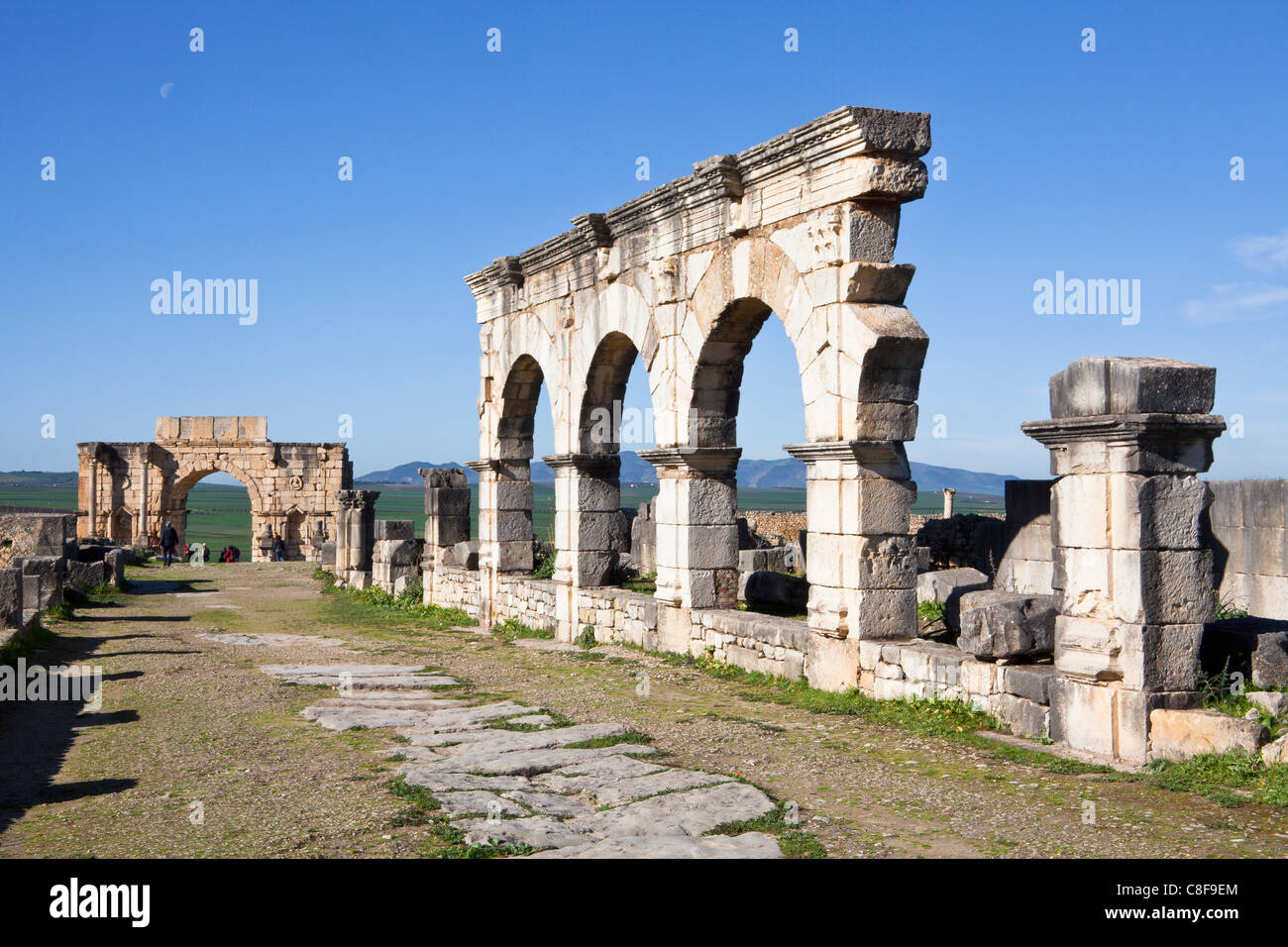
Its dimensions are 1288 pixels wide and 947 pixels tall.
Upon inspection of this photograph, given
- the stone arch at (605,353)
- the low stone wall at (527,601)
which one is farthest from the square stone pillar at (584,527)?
the low stone wall at (527,601)

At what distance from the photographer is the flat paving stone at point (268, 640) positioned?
13938 millimetres

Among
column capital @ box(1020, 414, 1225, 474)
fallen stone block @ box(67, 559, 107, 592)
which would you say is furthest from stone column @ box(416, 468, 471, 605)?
column capital @ box(1020, 414, 1225, 474)

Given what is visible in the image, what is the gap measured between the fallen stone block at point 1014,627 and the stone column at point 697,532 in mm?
4135

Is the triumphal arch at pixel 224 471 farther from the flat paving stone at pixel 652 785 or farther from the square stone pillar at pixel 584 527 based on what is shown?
the flat paving stone at pixel 652 785

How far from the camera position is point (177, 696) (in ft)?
32.4

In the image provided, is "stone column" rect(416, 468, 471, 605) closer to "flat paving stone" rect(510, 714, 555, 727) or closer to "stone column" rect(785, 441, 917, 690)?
"flat paving stone" rect(510, 714, 555, 727)

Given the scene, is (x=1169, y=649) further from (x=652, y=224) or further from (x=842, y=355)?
(x=652, y=224)

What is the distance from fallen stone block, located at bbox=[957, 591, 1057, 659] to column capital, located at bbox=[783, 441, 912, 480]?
1.66 metres

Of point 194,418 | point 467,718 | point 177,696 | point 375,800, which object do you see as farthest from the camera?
point 194,418

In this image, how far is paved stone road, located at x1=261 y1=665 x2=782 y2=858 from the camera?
5328mm

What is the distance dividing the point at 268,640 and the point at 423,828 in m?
9.48

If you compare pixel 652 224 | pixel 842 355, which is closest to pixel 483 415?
pixel 652 224

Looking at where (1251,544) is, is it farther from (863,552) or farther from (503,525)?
(503,525)

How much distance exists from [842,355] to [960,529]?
735 cm
